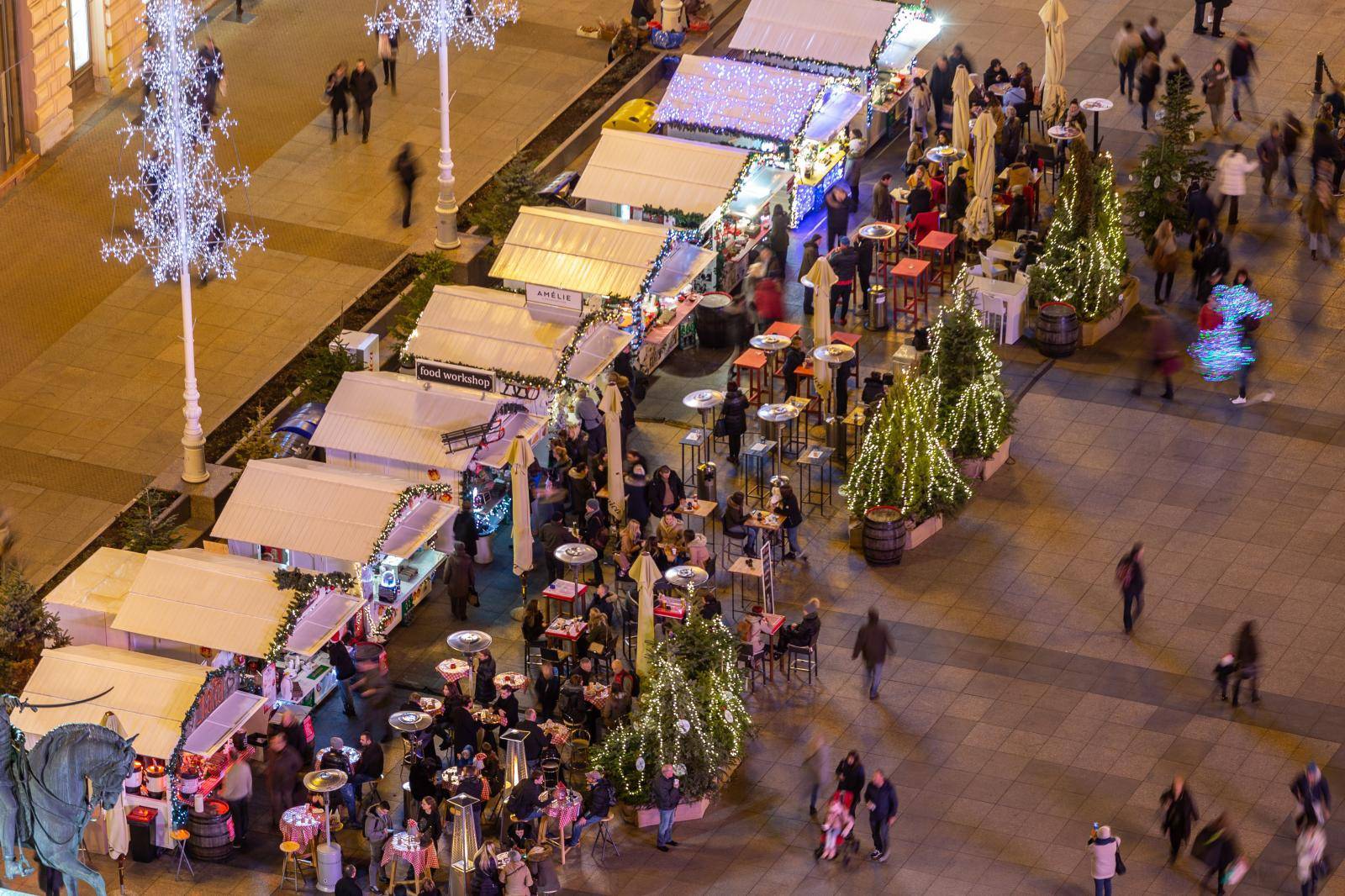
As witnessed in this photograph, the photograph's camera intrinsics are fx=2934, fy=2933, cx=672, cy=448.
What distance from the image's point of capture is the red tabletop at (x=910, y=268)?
164 ft

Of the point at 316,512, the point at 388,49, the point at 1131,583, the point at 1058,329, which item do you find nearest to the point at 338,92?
the point at 388,49

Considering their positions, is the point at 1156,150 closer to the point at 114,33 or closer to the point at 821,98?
the point at 821,98

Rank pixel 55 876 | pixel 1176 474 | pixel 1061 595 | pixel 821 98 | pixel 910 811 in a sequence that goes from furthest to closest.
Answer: pixel 821 98 < pixel 1176 474 < pixel 1061 595 < pixel 910 811 < pixel 55 876

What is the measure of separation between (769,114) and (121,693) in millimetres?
19284

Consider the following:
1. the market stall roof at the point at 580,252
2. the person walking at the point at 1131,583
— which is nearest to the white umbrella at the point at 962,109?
the market stall roof at the point at 580,252

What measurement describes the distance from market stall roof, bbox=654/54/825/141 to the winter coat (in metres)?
7.42

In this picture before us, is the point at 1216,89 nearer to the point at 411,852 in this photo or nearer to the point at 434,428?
the point at 434,428

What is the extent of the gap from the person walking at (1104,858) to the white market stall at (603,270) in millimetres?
13573

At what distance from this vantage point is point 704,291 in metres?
50.7

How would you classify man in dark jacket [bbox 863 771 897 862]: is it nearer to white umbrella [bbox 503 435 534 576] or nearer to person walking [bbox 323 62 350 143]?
white umbrella [bbox 503 435 534 576]

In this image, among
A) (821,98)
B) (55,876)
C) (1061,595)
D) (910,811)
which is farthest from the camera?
(821,98)

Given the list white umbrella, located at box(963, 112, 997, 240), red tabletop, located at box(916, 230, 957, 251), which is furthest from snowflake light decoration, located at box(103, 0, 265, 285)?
white umbrella, located at box(963, 112, 997, 240)

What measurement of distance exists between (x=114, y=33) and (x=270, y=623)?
808 inches

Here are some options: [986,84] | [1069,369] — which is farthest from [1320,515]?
[986,84]
